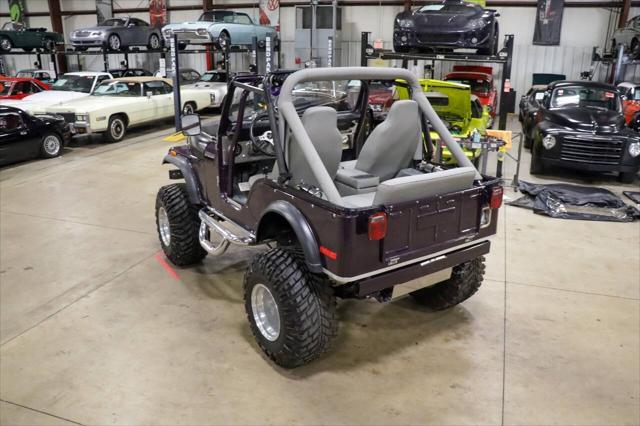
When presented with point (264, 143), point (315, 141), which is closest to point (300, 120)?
point (315, 141)

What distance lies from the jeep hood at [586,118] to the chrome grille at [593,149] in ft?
1.16

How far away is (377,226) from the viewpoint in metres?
2.89

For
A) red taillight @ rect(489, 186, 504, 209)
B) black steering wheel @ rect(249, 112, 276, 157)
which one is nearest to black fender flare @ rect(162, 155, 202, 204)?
black steering wheel @ rect(249, 112, 276, 157)

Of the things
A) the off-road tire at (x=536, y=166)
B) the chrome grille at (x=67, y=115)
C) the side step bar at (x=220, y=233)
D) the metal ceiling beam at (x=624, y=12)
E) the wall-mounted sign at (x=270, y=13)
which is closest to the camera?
the side step bar at (x=220, y=233)

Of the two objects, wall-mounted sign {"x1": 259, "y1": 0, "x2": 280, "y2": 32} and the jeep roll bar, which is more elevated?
wall-mounted sign {"x1": 259, "y1": 0, "x2": 280, "y2": 32}

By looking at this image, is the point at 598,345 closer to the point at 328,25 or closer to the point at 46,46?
the point at 328,25

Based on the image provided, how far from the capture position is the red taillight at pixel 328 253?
9.70 ft

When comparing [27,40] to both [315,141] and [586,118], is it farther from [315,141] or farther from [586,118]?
[315,141]

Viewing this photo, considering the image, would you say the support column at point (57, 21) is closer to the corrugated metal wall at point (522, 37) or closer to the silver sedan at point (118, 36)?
the corrugated metal wall at point (522, 37)

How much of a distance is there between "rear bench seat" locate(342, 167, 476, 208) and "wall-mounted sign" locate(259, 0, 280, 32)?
58.2ft

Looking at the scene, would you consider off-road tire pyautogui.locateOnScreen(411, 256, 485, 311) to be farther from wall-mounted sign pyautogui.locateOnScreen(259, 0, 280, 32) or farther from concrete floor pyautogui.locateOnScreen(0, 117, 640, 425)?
wall-mounted sign pyautogui.locateOnScreen(259, 0, 280, 32)

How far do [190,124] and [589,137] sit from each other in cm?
624

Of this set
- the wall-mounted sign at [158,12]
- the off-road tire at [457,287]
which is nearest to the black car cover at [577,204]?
the off-road tire at [457,287]

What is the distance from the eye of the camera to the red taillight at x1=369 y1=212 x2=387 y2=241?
2877 mm
